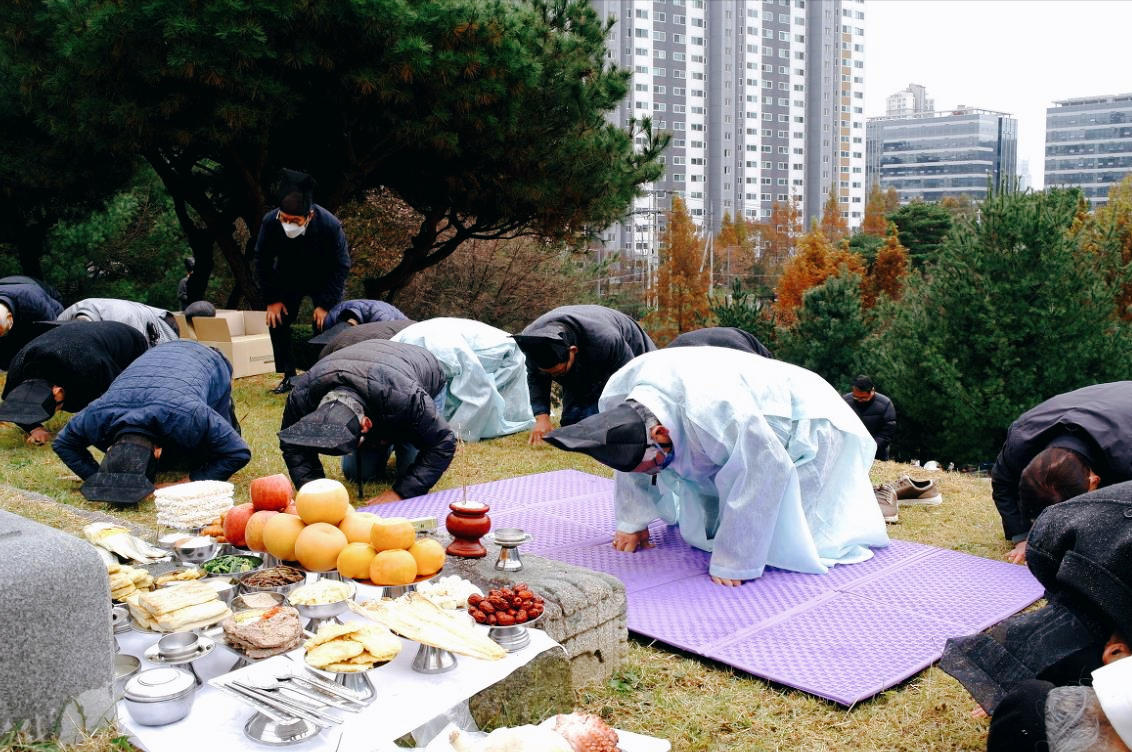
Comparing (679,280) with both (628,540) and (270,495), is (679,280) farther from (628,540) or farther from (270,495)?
(270,495)

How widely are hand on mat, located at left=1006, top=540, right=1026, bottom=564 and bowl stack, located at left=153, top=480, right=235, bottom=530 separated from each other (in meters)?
3.82

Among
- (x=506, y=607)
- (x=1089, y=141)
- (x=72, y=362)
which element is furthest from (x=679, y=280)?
(x=1089, y=141)

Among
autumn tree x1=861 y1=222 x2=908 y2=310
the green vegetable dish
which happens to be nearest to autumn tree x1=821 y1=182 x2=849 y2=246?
autumn tree x1=861 y1=222 x2=908 y2=310

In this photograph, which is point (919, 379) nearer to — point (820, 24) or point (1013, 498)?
point (1013, 498)

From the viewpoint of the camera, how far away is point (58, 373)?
7160 mm

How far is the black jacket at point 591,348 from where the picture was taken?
25.1 ft

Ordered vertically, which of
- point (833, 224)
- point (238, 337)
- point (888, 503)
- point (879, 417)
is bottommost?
point (879, 417)

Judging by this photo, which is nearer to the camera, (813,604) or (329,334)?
(813,604)

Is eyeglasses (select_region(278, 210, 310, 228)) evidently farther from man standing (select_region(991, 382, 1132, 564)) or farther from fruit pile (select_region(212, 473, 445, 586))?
man standing (select_region(991, 382, 1132, 564))

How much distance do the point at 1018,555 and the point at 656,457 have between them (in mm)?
2020

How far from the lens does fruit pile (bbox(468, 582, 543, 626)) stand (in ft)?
9.42

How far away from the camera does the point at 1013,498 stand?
5.21 metres

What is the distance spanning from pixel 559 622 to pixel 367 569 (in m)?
0.65

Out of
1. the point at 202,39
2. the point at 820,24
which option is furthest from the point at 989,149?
the point at 202,39
